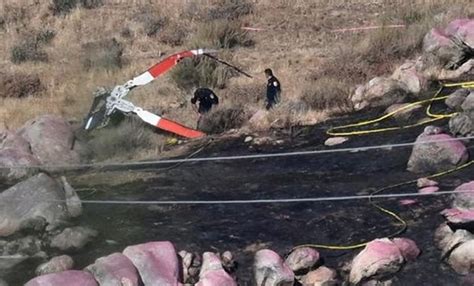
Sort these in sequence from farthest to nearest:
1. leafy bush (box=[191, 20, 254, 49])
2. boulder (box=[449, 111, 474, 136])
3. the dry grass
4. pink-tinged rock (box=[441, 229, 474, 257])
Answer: leafy bush (box=[191, 20, 254, 49]) → the dry grass → boulder (box=[449, 111, 474, 136]) → pink-tinged rock (box=[441, 229, 474, 257])

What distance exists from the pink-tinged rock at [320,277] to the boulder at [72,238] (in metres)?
2.76

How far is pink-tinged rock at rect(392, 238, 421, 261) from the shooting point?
30.4 feet

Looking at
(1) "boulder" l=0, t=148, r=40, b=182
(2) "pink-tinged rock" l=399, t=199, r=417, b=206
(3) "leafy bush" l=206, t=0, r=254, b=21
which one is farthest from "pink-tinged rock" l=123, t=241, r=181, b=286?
(3) "leafy bush" l=206, t=0, r=254, b=21

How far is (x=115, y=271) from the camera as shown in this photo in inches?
362

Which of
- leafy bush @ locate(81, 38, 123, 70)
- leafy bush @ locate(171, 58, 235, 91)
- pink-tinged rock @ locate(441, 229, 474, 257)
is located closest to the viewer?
pink-tinged rock @ locate(441, 229, 474, 257)

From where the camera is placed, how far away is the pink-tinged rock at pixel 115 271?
9078 millimetres

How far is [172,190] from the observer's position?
12.5 meters

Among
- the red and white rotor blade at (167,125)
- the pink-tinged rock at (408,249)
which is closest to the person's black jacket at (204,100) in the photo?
the red and white rotor blade at (167,125)

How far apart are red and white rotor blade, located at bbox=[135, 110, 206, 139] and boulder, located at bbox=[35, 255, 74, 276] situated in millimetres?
5070

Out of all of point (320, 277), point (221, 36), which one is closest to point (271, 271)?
point (320, 277)

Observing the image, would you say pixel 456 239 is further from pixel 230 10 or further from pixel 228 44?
pixel 230 10

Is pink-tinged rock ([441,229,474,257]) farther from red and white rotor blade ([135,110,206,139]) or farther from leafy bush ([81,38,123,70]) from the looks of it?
leafy bush ([81,38,123,70])

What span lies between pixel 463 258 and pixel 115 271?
3448mm

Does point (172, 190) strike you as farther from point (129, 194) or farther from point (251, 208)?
point (251, 208)
